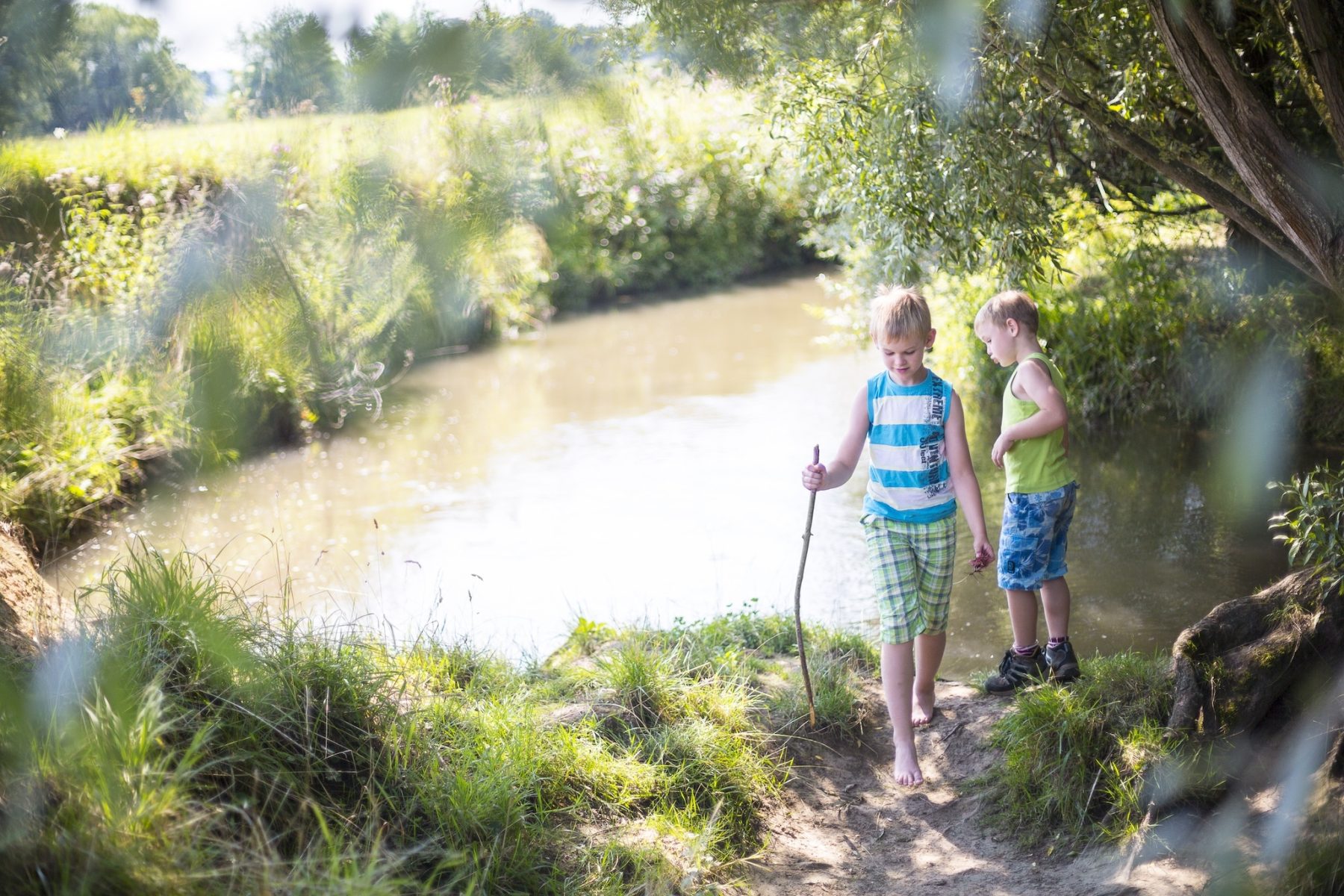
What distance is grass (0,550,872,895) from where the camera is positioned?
7.55 feet

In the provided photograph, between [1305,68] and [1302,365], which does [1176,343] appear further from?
[1305,68]

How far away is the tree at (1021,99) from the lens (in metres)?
4.05

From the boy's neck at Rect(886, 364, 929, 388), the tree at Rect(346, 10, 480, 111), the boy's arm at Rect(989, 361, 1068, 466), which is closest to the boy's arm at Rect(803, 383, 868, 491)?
the boy's neck at Rect(886, 364, 929, 388)

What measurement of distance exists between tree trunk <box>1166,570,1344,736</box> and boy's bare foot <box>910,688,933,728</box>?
0.94 metres

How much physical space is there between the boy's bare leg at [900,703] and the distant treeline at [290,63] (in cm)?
223

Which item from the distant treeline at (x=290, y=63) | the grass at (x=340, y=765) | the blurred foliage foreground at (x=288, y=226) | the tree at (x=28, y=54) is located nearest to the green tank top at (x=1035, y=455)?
the grass at (x=340, y=765)

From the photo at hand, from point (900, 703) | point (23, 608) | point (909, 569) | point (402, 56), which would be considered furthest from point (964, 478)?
point (23, 608)

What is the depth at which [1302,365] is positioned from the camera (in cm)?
736

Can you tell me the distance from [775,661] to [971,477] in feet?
4.54

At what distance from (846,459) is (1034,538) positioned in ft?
2.76

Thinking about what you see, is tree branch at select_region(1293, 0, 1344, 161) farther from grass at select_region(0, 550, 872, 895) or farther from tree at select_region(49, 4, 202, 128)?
tree at select_region(49, 4, 202, 128)

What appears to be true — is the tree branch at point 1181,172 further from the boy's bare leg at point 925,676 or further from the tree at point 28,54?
the tree at point 28,54

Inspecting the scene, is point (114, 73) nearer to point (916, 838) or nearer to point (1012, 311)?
point (1012, 311)

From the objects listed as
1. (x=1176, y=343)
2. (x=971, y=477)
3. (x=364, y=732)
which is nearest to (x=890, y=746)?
(x=971, y=477)
